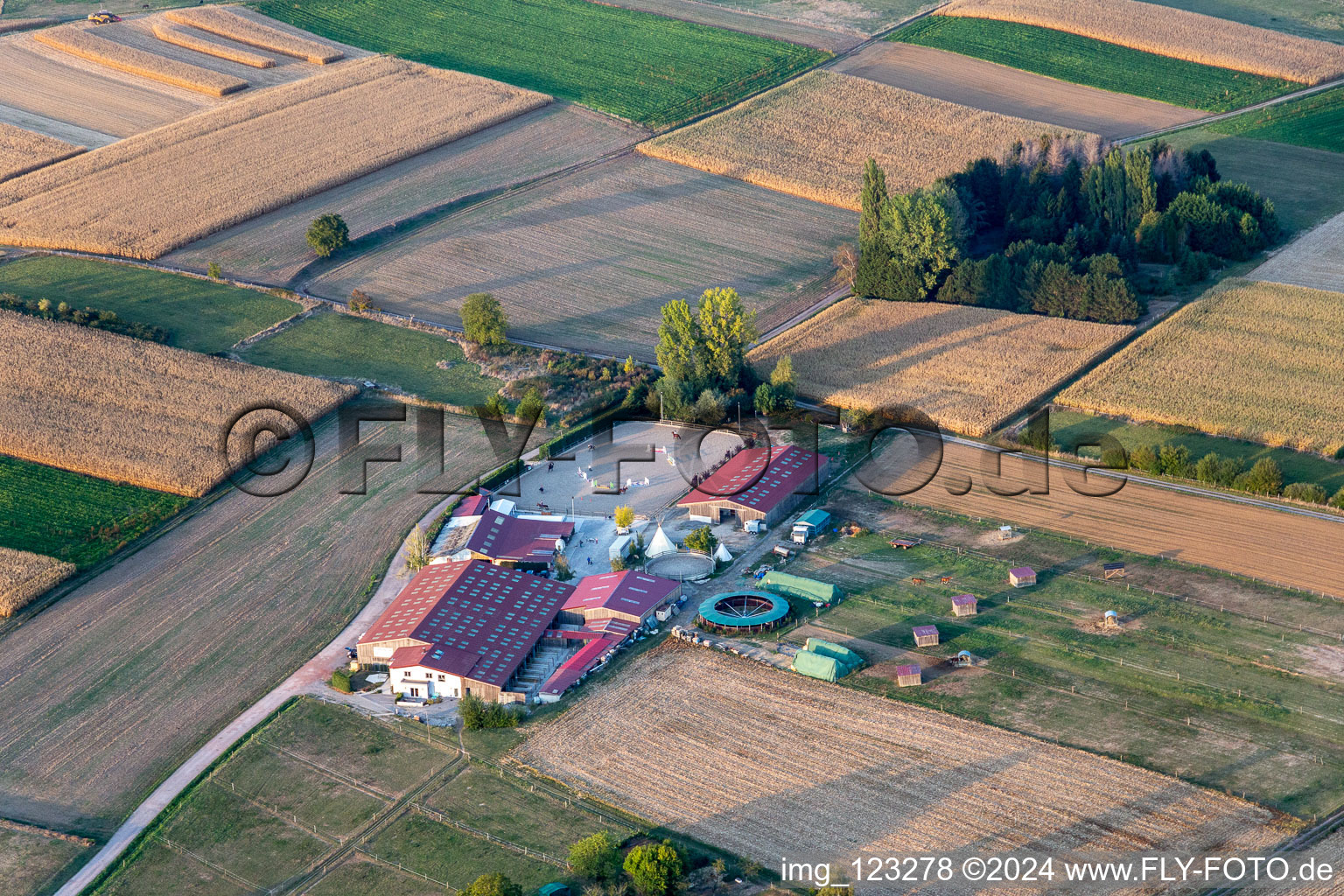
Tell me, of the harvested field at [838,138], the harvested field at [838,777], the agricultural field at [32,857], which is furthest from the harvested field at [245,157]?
the harvested field at [838,777]

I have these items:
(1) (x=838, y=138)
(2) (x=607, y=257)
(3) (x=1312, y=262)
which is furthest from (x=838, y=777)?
(1) (x=838, y=138)

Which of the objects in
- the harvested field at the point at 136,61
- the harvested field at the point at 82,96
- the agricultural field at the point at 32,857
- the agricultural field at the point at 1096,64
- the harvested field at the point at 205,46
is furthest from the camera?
the harvested field at the point at 205,46

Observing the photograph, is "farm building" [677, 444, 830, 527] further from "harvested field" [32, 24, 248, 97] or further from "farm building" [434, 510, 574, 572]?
"harvested field" [32, 24, 248, 97]

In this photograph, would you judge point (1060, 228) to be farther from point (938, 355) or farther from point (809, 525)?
point (809, 525)

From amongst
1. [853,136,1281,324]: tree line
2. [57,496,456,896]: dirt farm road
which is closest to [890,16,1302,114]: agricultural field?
[853,136,1281,324]: tree line

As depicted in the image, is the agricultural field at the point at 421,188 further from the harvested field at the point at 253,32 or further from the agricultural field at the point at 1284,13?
the agricultural field at the point at 1284,13

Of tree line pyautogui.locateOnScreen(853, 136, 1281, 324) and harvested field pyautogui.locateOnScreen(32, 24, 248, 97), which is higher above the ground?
harvested field pyautogui.locateOnScreen(32, 24, 248, 97)
